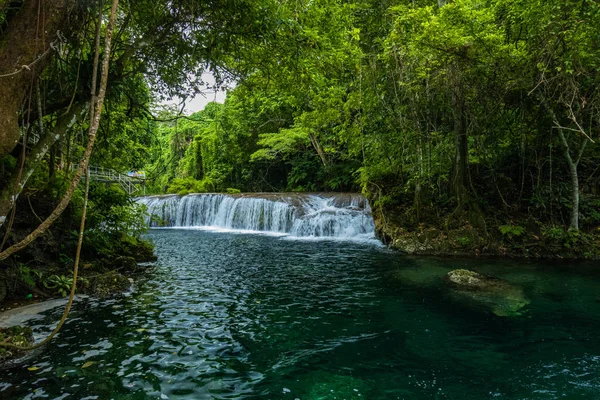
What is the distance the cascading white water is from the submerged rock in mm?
7257

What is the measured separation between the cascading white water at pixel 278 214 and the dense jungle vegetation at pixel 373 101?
1.55 meters

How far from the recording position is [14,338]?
13.2 ft

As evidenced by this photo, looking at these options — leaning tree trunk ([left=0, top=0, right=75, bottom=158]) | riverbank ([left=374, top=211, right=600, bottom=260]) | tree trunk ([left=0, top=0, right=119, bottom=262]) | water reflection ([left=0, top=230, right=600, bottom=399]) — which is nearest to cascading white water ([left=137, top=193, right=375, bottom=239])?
riverbank ([left=374, top=211, right=600, bottom=260])

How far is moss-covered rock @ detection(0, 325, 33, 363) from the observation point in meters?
3.96

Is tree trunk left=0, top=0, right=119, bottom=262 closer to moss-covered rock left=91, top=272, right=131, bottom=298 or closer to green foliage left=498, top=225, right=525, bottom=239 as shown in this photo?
moss-covered rock left=91, top=272, right=131, bottom=298

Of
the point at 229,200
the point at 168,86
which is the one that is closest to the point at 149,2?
the point at 168,86

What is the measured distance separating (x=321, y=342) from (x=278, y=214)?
522 inches

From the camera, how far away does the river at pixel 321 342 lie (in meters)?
3.57

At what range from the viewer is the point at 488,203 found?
12.2 m

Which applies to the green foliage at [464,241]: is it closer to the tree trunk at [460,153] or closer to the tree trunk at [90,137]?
the tree trunk at [460,153]

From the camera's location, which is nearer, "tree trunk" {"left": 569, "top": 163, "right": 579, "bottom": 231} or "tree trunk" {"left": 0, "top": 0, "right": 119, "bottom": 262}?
"tree trunk" {"left": 0, "top": 0, "right": 119, "bottom": 262}

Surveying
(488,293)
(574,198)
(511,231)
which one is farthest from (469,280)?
(574,198)

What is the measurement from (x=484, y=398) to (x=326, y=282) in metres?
4.41

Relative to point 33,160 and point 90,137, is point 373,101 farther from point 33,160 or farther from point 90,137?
point 90,137
